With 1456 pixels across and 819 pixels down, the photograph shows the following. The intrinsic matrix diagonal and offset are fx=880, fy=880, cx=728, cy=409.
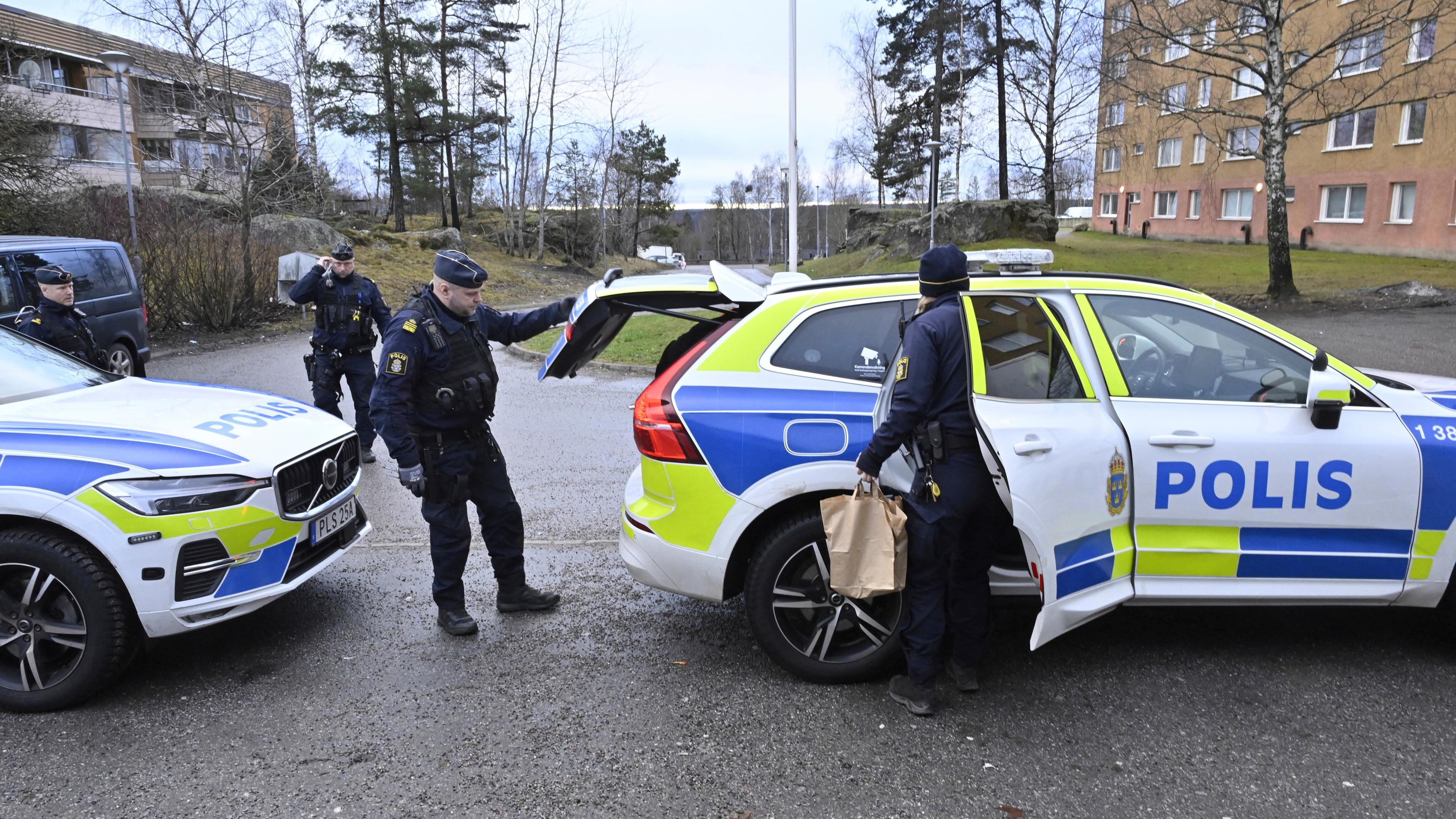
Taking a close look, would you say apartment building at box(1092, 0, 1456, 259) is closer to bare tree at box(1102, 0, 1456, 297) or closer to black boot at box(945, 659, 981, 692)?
bare tree at box(1102, 0, 1456, 297)

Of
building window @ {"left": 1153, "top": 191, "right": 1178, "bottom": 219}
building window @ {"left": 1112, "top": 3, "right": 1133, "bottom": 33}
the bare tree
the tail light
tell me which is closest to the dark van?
the tail light

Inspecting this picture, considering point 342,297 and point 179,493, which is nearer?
point 179,493

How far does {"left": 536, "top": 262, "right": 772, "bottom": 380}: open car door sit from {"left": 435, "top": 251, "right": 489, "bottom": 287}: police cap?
0.47 meters

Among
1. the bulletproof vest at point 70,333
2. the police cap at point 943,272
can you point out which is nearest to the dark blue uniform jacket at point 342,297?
the bulletproof vest at point 70,333

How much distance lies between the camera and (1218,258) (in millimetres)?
26562

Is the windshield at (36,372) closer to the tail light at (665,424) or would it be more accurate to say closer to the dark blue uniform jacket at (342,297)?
the dark blue uniform jacket at (342,297)

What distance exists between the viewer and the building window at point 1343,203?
29.5 metres

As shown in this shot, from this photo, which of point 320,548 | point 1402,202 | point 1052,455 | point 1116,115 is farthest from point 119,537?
point 1116,115

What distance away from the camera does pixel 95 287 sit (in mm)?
11086

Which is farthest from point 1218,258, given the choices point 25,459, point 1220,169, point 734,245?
point 734,245

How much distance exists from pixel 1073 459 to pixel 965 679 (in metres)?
1.02

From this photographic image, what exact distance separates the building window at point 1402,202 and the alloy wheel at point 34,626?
3365 cm

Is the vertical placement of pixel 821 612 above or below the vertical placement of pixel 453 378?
below

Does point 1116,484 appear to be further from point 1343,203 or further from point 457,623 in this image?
point 1343,203
